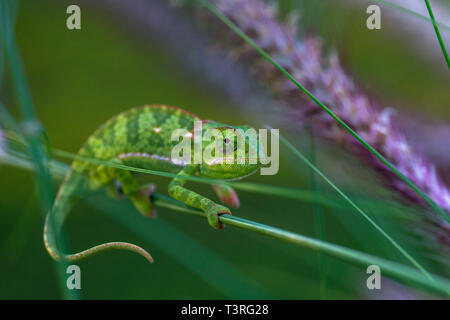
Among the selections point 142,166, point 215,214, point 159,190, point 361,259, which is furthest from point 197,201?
point 159,190

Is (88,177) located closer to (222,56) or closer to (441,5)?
(222,56)

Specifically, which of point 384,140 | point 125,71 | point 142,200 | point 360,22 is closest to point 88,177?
point 142,200

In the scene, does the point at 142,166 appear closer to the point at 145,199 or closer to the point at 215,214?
the point at 145,199

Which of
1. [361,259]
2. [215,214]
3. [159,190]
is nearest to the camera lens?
[361,259]

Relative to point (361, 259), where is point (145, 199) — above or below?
above

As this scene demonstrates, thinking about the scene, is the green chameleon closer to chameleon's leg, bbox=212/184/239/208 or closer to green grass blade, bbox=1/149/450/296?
chameleon's leg, bbox=212/184/239/208

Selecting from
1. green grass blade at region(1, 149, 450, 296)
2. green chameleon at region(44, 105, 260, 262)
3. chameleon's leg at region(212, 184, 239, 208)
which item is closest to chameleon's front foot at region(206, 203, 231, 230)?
green chameleon at region(44, 105, 260, 262)

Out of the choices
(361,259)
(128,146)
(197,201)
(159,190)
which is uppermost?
(159,190)

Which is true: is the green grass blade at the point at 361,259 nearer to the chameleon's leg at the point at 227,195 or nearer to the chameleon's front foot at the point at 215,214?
the chameleon's front foot at the point at 215,214
